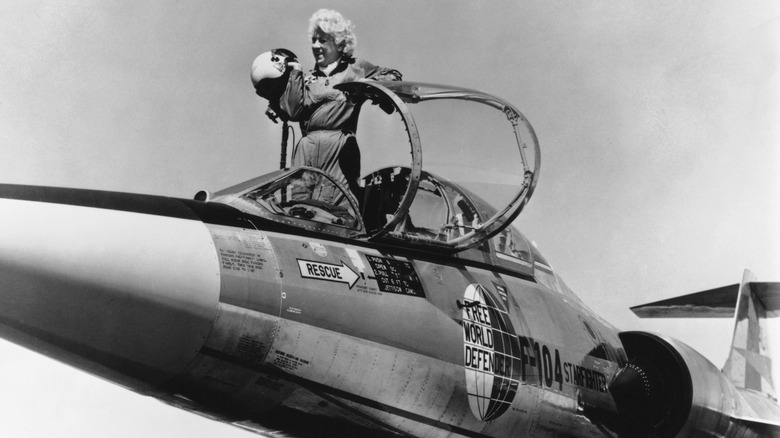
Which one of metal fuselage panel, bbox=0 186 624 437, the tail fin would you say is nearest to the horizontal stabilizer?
the tail fin

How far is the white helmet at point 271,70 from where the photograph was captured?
888cm

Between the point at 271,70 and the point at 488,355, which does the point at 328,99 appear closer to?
the point at 271,70

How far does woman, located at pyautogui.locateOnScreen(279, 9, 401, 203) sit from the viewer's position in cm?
888

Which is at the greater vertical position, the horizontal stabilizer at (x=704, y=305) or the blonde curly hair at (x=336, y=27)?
the blonde curly hair at (x=336, y=27)

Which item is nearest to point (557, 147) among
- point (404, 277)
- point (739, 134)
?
point (739, 134)

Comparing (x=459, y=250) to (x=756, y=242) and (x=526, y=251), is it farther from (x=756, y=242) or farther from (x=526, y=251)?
(x=756, y=242)

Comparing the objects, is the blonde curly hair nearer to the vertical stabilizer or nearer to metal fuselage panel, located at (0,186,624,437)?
metal fuselage panel, located at (0,186,624,437)

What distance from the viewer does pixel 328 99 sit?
366 inches

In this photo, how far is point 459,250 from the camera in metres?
6.89

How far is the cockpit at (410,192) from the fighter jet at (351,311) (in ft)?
0.06

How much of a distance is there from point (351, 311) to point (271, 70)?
13.3 ft

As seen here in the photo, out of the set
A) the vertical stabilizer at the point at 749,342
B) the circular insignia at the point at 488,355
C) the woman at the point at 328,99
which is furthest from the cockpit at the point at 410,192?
the vertical stabilizer at the point at 749,342

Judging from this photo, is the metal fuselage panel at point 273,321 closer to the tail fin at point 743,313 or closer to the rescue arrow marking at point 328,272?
the rescue arrow marking at point 328,272

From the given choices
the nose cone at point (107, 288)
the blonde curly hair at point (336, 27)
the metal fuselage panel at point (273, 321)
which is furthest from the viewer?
the blonde curly hair at point (336, 27)
